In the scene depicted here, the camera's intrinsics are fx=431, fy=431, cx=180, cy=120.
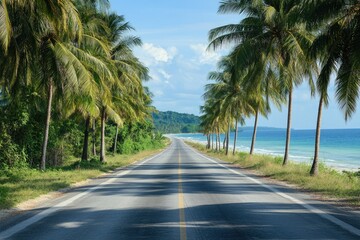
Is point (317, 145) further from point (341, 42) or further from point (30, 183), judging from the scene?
point (30, 183)

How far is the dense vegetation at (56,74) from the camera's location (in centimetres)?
1470

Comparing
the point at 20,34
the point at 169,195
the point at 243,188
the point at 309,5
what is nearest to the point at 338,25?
the point at 309,5

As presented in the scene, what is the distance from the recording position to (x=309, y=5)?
606 inches

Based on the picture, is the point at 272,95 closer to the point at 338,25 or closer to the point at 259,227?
the point at 338,25

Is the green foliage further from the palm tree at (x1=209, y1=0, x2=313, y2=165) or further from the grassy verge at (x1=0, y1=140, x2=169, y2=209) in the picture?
the palm tree at (x1=209, y1=0, x2=313, y2=165)

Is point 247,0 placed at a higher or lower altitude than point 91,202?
higher

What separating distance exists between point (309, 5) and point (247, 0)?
9.64 meters

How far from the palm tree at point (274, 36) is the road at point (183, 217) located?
33.8 feet

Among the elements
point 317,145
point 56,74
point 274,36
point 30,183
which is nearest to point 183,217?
point 30,183

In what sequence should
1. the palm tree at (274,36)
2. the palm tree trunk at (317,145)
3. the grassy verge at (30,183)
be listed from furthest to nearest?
1. the palm tree at (274,36)
2. the palm tree trunk at (317,145)
3. the grassy verge at (30,183)

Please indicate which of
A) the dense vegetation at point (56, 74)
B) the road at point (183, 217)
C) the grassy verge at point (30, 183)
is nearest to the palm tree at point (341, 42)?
the road at point (183, 217)

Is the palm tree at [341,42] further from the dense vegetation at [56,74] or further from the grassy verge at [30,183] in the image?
the grassy verge at [30,183]

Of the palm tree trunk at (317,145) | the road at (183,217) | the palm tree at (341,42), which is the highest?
the palm tree at (341,42)

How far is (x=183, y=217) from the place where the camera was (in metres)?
9.59
